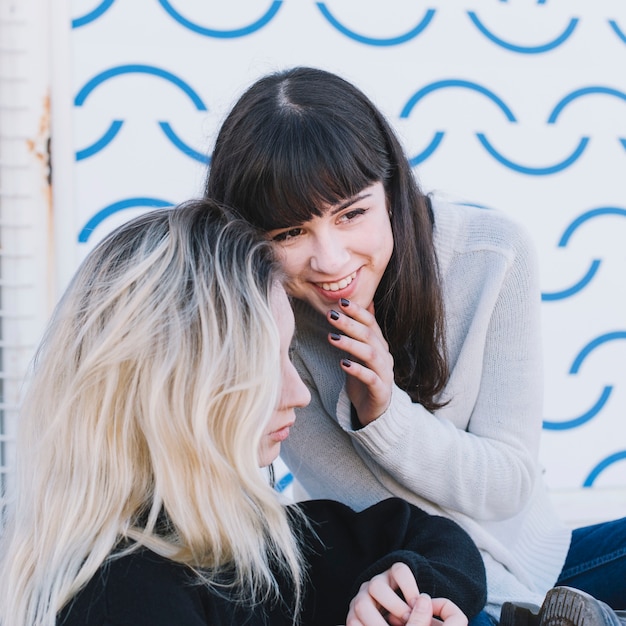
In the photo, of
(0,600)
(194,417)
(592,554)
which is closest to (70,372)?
(194,417)

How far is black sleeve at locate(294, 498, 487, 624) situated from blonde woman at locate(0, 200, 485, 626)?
4 cm

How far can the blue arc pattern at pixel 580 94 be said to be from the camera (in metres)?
2.66

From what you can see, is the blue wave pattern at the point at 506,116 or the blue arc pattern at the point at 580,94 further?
the blue arc pattern at the point at 580,94

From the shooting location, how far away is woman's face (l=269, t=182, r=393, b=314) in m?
1.40

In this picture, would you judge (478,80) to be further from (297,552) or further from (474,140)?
(297,552)

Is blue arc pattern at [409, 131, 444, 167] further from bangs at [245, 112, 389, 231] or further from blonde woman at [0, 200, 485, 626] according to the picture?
blonde woman at [0, 200, 485, 626]

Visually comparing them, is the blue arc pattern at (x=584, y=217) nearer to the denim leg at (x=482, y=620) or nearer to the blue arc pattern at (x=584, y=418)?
the blue arc pattern at (x=584, y=418)

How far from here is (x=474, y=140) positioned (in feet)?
8.52

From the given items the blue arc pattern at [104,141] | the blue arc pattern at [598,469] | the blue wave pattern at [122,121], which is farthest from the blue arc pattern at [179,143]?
the blue arc pattern at [598,469]

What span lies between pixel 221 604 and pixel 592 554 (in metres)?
0.86

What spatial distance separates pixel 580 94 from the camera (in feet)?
8.79

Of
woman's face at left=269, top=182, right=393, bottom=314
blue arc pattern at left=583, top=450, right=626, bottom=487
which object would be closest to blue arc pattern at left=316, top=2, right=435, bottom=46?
woman's face at left=269, top=182, right=393, bottom=314

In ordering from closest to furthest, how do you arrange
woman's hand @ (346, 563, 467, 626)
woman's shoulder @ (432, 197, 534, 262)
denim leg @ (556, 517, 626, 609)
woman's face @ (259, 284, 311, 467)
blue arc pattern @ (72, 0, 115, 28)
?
woman's hand @ (346, 563, 467, 626) → woman's face @ (259, 284, 311, 467) → denim leg @ (556, 517, 626, 609) → woman's shoulder @ (432, 197, 534, 262) → blue arc pattern @ (72, 0, 115, 28)

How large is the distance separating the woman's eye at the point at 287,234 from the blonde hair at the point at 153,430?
28 cm
